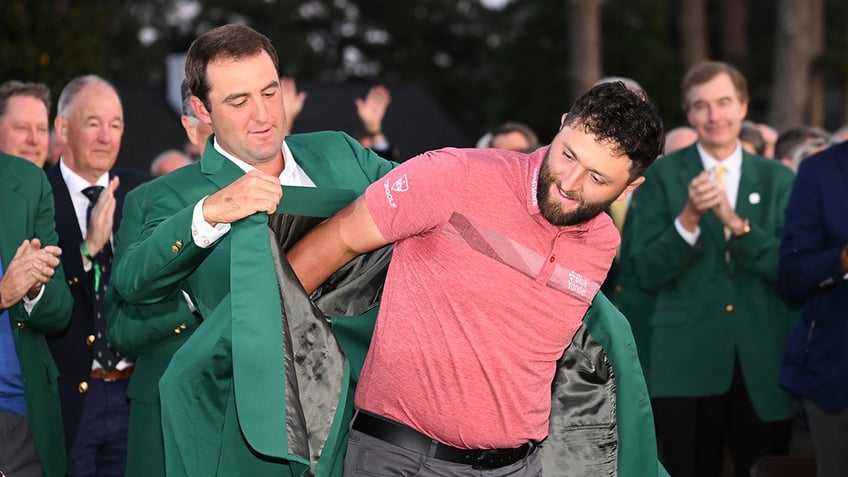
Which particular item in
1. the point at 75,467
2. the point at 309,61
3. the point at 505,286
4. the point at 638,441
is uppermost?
the point at 309,61

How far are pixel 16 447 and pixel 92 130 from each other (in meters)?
1.88

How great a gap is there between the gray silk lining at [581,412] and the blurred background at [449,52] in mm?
9482

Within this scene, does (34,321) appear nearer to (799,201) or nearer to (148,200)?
(148,200)

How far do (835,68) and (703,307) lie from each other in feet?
50.9

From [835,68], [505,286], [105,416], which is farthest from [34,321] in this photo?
[835,68]

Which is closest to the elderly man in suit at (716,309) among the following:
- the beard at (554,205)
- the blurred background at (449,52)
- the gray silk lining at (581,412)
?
the gray silk lining at (581,412)

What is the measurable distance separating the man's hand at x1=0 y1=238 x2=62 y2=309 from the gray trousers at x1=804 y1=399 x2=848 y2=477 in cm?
326

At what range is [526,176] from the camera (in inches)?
143

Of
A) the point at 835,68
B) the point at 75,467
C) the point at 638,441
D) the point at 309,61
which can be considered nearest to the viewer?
the point at 638,441

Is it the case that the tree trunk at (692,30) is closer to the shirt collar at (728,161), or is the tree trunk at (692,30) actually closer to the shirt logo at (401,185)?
the shirt collar at (728,161)

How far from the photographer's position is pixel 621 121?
354 cm

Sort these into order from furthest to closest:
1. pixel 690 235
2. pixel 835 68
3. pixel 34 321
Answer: pixel 835 68, pixel 690 235, pixel 34 321

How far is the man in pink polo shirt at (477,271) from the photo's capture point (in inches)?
140

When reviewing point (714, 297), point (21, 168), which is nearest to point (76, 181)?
point (21, 168)
